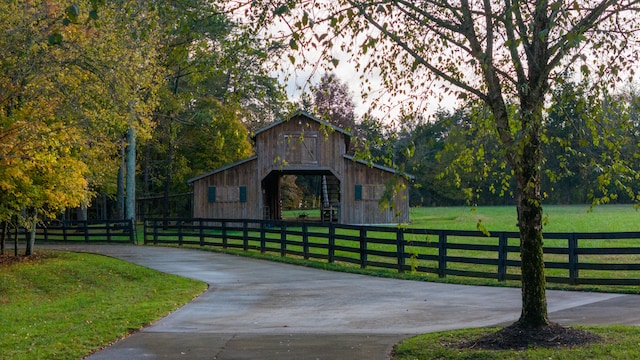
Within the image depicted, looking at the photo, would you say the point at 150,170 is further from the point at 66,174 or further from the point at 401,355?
the point at 401,355

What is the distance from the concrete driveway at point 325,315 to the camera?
852cm

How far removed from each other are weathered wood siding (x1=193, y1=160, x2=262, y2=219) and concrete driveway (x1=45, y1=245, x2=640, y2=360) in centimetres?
2125

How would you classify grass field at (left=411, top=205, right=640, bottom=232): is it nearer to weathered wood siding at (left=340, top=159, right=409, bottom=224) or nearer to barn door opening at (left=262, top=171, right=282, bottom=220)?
weathered wood siding at (left=340, top=159, right=409, bottom=224)

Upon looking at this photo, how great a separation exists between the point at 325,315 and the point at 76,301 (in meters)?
6.03

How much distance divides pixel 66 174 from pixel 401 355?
16039 millimetres

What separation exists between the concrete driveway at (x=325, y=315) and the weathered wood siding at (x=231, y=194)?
2125 cm

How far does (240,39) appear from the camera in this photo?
26.5 ft

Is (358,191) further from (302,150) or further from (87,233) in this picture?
(87,233)

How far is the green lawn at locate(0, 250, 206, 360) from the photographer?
9.22 metres

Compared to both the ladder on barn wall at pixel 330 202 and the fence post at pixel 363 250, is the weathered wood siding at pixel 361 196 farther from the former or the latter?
the fence post at pixel 363 250

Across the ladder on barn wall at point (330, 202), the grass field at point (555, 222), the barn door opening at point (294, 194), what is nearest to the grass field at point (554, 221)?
the grass field at point (555, 222)

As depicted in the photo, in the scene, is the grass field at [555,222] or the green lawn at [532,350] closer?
the green lawn at [532,350]

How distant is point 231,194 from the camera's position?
39094 millimetres

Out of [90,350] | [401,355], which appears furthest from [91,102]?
[401,355]
